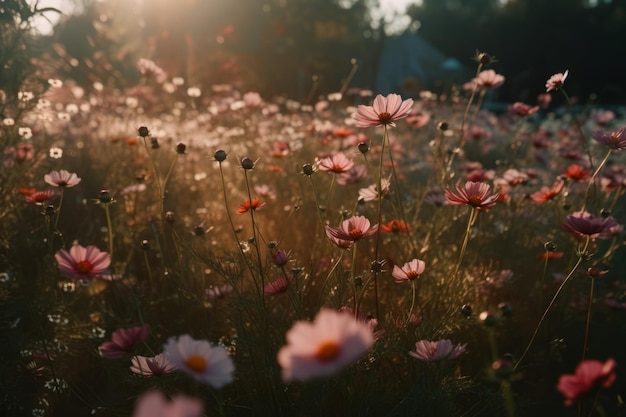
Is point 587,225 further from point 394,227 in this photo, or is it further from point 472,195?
point 394,227

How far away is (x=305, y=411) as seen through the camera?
1.29m

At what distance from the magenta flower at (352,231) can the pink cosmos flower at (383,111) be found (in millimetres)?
281

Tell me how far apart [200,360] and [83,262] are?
0.52 metres

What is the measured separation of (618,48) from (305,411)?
22.5m

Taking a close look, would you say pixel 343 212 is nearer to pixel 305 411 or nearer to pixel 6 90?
pixel 305 411

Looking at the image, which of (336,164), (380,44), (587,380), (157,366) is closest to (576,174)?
(336,164)

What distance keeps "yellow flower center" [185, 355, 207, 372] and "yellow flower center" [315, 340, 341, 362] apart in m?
0.27

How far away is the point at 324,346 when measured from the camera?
638 mm

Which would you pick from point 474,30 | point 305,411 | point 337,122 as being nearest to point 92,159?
point 337,122

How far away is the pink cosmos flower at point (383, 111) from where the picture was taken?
4.71 ft

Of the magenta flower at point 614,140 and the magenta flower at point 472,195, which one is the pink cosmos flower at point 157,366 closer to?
the magenta flower at point 472,195

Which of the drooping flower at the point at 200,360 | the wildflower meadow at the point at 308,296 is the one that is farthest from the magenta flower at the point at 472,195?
the drooping flower at the point at 200,360

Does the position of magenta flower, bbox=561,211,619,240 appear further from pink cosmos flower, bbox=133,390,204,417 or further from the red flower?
pink cosmos flower, bbox=133,390,204,417

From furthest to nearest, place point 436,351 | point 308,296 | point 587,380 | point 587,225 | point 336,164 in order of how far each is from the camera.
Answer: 1. point 308,296
2. point 336,164
3. point 587,225
4. point 436,351
5. point 587,380
